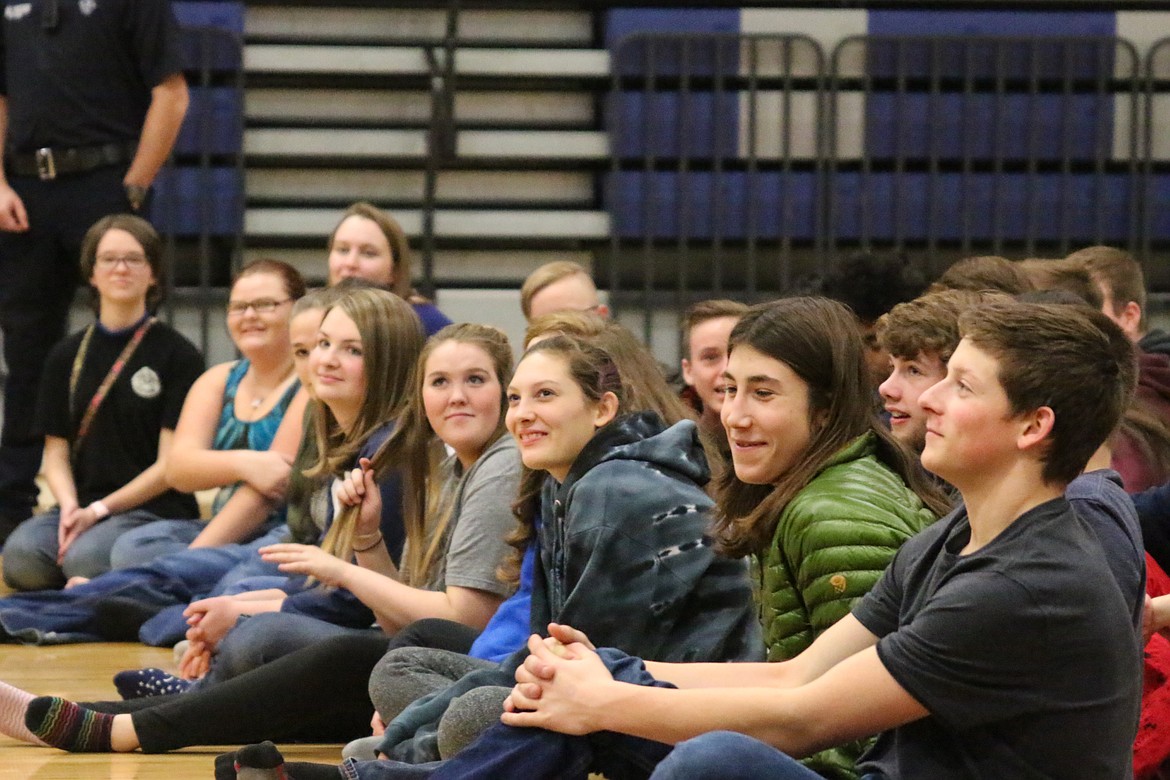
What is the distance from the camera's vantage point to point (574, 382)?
2.63 meters

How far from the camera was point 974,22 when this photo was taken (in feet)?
21.9

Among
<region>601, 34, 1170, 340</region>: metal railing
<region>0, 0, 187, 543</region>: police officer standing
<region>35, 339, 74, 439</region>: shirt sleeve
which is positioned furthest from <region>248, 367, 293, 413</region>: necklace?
<region>601, 34, 1170, 340</region>: metal railing

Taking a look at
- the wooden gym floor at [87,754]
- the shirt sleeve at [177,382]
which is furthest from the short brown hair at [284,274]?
the wooden gym floor at [87,754]

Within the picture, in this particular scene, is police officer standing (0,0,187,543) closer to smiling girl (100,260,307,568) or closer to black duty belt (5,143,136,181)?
black duty belt (5,143,136,181)

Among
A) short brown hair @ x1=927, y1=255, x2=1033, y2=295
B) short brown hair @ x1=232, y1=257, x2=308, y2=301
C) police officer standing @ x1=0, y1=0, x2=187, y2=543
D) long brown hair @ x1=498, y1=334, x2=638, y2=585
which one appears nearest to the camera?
long brown hair @ x1=498, y1=334, x2=638, y2=585

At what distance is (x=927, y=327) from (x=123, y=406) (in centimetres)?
285

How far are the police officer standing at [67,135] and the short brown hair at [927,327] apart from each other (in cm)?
311

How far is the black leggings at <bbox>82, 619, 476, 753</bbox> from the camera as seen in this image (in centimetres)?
280

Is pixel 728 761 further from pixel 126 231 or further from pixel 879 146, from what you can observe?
pixel 879 146

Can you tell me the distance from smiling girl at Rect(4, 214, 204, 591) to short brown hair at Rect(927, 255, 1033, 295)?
235cm

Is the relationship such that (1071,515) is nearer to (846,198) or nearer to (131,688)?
(131,688)

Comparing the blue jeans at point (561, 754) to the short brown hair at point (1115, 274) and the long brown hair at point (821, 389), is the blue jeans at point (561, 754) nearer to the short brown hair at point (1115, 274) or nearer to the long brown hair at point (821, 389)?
the long brown hair at point (821, 389)

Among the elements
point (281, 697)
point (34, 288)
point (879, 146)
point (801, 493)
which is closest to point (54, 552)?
point (34, 288)

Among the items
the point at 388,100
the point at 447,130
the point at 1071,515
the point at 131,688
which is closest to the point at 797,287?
the point at 131,688
